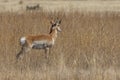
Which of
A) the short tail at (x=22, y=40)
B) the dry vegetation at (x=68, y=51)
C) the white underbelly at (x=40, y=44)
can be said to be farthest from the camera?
the white underbelly at (x=40, y=44)

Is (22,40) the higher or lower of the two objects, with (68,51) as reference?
higher

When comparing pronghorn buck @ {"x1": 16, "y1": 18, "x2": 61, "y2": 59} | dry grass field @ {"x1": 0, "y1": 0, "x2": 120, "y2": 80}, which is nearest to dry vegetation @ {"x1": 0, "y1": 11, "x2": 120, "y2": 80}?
dry grass field @ {"x1": 0, "y1": 0, "x2": 120, "y2": 80}

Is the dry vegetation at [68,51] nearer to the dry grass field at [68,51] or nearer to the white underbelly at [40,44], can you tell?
the dry grass field at [68,51]

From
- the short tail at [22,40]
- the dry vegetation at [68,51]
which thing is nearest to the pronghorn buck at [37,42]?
the short tail at [22,40]

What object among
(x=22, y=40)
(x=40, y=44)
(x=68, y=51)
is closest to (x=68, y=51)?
(x=68, y=51)

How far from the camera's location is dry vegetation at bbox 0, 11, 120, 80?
267 inches

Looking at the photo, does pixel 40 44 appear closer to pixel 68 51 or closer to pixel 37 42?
pixel 37 42

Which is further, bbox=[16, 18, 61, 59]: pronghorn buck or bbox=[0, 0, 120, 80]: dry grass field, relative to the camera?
bbox=[16, 18, 61, 59]: pronghorn buck

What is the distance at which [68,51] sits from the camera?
8.82m

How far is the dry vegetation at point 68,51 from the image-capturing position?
6.79m

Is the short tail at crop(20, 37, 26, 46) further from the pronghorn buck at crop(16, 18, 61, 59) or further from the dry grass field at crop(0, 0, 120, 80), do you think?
the dry grass field at crop(0, 0, 120, 80)

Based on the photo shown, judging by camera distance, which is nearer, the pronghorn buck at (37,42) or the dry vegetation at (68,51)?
the dry vegetation at (68,51)

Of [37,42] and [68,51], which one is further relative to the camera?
[37,42]

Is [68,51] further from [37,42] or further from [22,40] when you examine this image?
[22,40]
